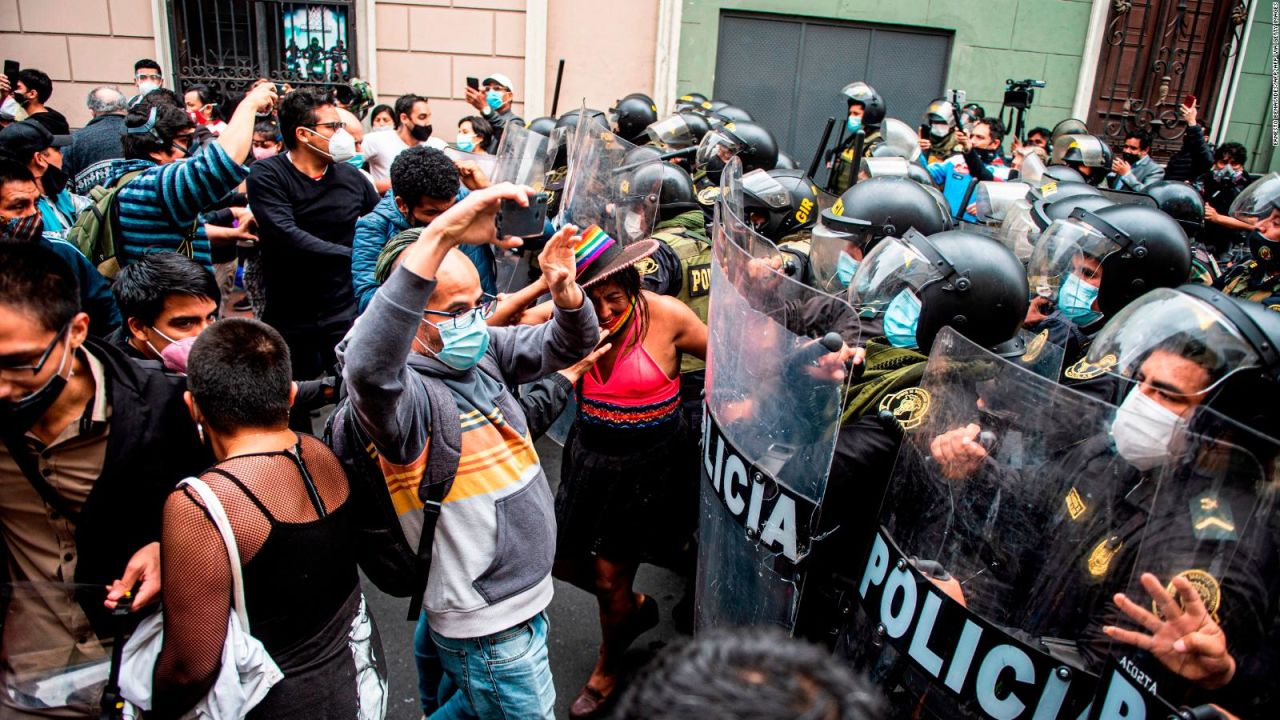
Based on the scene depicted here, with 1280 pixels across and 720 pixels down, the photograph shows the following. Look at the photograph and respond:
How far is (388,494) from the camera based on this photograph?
2.04 metres

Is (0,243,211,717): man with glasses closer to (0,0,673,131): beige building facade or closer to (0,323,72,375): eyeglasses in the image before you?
(0,323,72,375): eyeglasses

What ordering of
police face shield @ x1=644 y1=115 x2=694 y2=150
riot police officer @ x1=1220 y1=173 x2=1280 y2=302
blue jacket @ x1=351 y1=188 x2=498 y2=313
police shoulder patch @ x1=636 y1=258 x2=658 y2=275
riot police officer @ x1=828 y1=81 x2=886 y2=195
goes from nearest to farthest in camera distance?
police shoulder patch @ x1=636 y1=258 x2=658 y2=275 < blue jacket @ x1=351 y1=188 x2=498 y2=313 < riot police officer @ x1=1220 y1=173 x2=1280 y2=302 < police face shield @ x1=644 y1=115 x2=694 y2=150 < riot police officer @ x1=828 y1=81 x2=886 y2=195

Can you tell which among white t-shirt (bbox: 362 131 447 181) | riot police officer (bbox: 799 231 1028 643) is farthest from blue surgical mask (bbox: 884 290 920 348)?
white t-shirt (bbox: 362 131 447 181)

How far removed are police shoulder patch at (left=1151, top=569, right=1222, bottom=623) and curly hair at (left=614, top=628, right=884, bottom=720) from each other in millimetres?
796

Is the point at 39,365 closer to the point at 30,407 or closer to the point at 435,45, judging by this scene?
the point at 30,407

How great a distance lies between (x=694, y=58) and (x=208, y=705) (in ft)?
36.2

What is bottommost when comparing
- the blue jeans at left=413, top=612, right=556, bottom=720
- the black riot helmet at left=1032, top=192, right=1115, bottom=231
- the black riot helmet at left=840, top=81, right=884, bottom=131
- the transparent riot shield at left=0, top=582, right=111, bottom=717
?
the blue jeans at left=413, top=612, right=556, bottom=720

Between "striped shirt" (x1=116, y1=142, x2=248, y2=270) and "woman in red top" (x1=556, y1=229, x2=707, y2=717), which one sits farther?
"woman in red top" (x1=556, y1=229, x2=707, y2=717)

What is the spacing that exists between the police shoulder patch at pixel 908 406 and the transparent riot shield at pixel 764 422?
0.19 metres

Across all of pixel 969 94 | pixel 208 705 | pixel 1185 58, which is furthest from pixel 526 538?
pixel 1185 58

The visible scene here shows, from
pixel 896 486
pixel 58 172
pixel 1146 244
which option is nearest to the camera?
pixel 896 486

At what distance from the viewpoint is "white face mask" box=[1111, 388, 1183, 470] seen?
1592mm

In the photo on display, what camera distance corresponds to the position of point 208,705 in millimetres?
1733

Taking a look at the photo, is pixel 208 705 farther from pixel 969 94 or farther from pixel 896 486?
pixel 969 94
